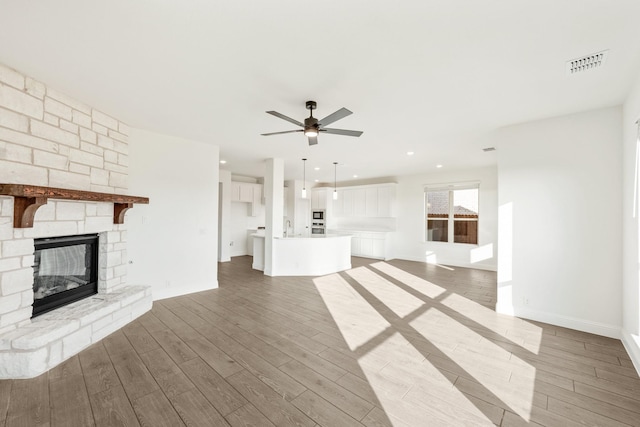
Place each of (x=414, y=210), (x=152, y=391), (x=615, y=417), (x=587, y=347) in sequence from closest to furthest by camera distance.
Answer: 1. (x=615, y=417)
2. (x=152, y=391)
3. (x=587, y=347)
4. (x=414, y=210)

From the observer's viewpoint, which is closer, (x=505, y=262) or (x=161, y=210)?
(x=505, y=262)

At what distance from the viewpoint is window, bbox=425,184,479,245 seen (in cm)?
734

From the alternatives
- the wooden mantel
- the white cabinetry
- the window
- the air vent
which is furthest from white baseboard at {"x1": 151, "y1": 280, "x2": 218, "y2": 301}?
the window

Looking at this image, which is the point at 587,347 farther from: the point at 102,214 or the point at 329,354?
the point at 102,214

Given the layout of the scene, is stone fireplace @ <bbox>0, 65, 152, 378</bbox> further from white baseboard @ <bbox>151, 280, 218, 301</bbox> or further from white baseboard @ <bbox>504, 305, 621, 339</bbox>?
white baseboard @ <bbox>504, 305, 621, 339</bbox>

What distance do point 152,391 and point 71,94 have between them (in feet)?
10.8

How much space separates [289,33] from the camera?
76.1 inches

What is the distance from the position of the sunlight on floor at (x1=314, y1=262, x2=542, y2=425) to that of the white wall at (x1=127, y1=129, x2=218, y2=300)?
2492 millimetres

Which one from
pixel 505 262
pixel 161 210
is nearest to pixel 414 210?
pixel 505 262

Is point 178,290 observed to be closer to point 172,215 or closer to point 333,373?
point 172,215

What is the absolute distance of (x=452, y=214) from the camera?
25.1 ft

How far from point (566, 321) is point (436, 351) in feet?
6.65

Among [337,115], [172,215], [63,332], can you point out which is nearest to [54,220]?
[63,332]

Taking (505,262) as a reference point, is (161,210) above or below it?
above
